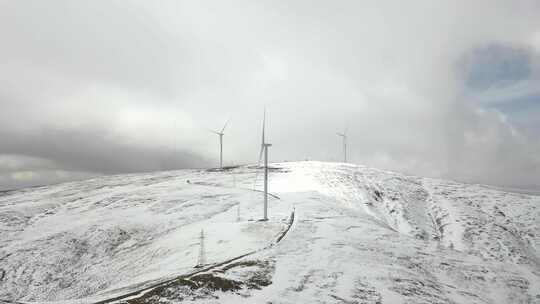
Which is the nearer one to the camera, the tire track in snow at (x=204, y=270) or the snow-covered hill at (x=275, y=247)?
the tire track in snow at (x=204, y=270)

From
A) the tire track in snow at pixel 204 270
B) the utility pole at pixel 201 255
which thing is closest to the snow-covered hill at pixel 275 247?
the tire track in snow at pixel 204 270

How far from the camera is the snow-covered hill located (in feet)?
83.0

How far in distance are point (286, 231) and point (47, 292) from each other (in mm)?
27940

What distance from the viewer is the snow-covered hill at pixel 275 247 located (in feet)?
83.0

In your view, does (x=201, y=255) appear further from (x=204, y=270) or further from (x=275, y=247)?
(x=204, y=270)

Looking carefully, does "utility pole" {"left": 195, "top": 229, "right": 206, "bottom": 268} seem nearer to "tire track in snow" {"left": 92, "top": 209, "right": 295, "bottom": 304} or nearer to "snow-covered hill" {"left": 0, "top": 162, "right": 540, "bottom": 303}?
"snow-covered hill" {"left": 0, "top": 162, "right": 540, "bottom": 303}

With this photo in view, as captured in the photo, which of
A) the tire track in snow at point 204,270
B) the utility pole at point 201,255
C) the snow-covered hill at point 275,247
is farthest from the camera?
the utility pole at point 201,255

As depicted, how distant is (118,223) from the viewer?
182 ft

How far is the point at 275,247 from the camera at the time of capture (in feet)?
115

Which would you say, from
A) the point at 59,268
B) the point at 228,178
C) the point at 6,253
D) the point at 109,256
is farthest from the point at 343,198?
the point at 6,253

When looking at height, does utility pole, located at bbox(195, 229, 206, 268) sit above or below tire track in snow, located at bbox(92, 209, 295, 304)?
below

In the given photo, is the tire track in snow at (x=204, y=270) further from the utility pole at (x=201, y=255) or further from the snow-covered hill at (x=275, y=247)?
the utility pole at (x=201, y=255)

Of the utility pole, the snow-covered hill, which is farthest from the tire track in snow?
the utility pole

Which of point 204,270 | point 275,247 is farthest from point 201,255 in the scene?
point 204,270
